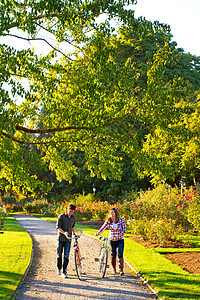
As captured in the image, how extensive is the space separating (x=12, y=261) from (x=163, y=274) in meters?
4.41

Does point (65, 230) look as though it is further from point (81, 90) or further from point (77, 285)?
point (81, 90)

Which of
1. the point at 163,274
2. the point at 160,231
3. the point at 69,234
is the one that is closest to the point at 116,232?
the point at 69,234

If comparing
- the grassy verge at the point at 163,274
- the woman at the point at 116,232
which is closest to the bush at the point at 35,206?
the grassy verge at the point at 163,274

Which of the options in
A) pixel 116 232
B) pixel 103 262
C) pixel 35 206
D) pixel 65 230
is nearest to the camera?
pixel 103 262

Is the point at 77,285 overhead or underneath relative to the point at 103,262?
underneath

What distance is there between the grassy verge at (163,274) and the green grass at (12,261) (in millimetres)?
2960

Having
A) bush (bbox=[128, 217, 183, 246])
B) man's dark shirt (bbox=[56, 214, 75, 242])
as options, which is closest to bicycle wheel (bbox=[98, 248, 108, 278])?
man's dark shirt (bbox=[56, 214, 75, 242])

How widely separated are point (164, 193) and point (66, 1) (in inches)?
605

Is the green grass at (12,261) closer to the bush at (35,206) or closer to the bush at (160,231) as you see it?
the bush at (160,231)

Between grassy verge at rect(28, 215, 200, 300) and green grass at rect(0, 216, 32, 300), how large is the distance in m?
2.96

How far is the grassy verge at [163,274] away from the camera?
23.7 feet

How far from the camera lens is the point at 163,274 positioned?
8.70 meters

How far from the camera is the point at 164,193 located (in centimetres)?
2159

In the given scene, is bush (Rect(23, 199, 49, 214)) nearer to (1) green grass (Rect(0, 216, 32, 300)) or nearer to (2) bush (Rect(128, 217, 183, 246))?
(1) green grass (Rect(0, 216, 32, 300))
